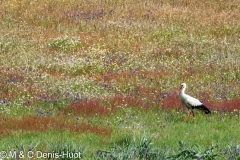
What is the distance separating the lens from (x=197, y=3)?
31.5m

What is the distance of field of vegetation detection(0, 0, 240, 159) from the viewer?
31.4 feet

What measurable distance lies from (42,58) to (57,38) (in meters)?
3.41

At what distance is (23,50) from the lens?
65.9 feet

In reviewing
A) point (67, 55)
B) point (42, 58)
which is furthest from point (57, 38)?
point (42, 58)

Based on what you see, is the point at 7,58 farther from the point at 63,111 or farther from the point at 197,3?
the point at 197,3

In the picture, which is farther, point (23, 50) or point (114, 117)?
point (23, 50)

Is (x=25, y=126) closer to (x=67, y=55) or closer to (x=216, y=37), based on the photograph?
(x=67, y=55)

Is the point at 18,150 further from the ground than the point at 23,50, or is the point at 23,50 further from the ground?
the point at 18,150

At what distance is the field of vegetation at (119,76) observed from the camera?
959 centimetres

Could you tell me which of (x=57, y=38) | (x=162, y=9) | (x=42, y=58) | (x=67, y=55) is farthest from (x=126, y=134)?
(x=162, y=9)

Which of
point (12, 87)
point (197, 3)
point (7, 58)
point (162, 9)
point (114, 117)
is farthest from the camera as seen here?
point (197, 3)

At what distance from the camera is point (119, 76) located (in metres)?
17.3

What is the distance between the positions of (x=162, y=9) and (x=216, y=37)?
5300 mm

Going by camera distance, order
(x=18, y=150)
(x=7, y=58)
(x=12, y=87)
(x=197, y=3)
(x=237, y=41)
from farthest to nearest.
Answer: (x=197, y=3)
(x=237, y=41)
(x=7, y=58)
(x=12, y=87)
(x=18, y=150)
